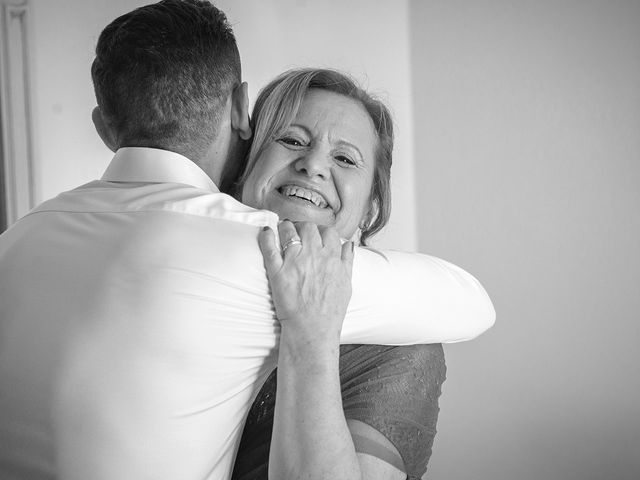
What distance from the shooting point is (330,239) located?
1076mm

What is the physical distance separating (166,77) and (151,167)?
0.49 feet

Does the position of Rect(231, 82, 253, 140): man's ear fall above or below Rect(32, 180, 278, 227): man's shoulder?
above

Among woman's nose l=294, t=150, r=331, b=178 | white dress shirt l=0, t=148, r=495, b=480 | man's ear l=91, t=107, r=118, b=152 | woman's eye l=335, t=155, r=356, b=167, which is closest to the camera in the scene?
white dress shirt l=0, t=148, r=495, b=480

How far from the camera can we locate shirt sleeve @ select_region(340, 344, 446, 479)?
4.00ft

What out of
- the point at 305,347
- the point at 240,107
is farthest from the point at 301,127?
the point at 305,347

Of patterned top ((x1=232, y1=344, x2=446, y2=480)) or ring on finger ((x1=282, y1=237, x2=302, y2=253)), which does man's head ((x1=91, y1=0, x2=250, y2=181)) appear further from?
patterned top ((x1=232, y1=344, x2=446, y2=480))

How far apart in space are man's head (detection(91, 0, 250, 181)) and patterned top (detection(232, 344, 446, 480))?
474mm

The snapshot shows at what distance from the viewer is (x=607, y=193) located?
3059mm

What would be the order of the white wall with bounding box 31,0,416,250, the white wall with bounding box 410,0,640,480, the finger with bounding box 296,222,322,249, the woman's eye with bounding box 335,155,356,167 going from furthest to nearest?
the white wall with bounding box 31,0,416,250 → the white wall with bounding box 410,0,640,480 → the woman's eye with bounding box 335,155,356,167 → the finger with bounding box 296,222,322,249

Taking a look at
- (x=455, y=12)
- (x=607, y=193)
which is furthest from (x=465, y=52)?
(x=607, y=193)

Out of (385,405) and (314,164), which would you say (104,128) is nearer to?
(314,164)

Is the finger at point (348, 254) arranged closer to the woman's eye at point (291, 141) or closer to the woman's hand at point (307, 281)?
the woman's hand at point (307, 281)

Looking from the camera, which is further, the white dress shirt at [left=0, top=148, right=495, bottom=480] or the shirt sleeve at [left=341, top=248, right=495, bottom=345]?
the shirt sleeve at [left=341, top=248, right=495, bottom=345]

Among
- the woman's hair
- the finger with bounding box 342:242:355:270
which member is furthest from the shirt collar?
the woman's hair
